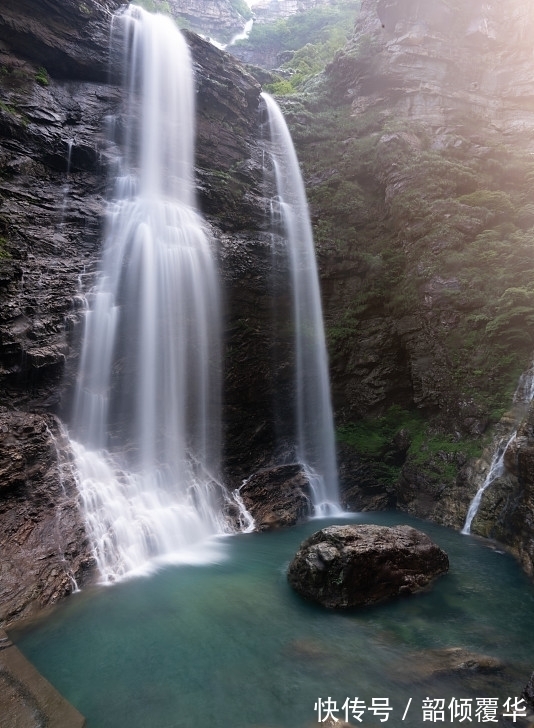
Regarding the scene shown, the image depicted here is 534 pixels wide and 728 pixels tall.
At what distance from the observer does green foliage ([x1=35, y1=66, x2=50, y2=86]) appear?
16.6 m

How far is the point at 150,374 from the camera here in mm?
13766

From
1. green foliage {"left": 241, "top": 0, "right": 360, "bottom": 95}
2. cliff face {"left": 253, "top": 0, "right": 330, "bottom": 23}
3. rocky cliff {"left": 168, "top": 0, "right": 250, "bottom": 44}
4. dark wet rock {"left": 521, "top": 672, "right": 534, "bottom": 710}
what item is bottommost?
dark wet rock {"left": 521, "top": 672, "right": 534, "bottom": 710}

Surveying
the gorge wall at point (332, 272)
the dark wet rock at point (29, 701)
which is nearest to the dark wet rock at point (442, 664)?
the dark wet rock at point (29, 701)

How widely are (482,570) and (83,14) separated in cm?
2366

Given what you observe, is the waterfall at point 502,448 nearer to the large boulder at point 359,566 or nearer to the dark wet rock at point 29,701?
the large boulder at point 359,566

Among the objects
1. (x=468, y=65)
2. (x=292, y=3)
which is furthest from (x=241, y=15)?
(x=468, y=65)

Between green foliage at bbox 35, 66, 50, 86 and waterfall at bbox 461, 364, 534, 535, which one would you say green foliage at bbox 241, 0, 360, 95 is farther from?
waterfall at bbox 461, 364, 534, 535

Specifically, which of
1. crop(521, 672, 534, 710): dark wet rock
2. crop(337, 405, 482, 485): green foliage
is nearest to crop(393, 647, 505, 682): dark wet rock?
crop(521, 672, 534, 710): dark wet rock

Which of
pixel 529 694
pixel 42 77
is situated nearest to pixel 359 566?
pixel 529 694

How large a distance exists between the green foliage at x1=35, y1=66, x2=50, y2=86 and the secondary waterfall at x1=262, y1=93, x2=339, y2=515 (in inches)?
384

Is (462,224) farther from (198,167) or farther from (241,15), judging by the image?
(241,15)

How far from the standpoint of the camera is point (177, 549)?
10805mm

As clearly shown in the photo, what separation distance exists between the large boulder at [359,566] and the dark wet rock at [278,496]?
4.84 m

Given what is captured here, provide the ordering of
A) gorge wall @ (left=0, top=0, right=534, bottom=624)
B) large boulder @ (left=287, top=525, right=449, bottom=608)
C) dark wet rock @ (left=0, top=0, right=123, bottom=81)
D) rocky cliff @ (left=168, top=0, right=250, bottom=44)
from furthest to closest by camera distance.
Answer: rocky cliff @ (left=168, top=0, right=250, bottom=44) → dark wet rock @ (left=0, top=0, right=123, bottom=81) → gorge wall @ (left=0, top=0, right=534, bottom=624) → large boulder @ (left=287, top=525, right=449, bottom=608)
